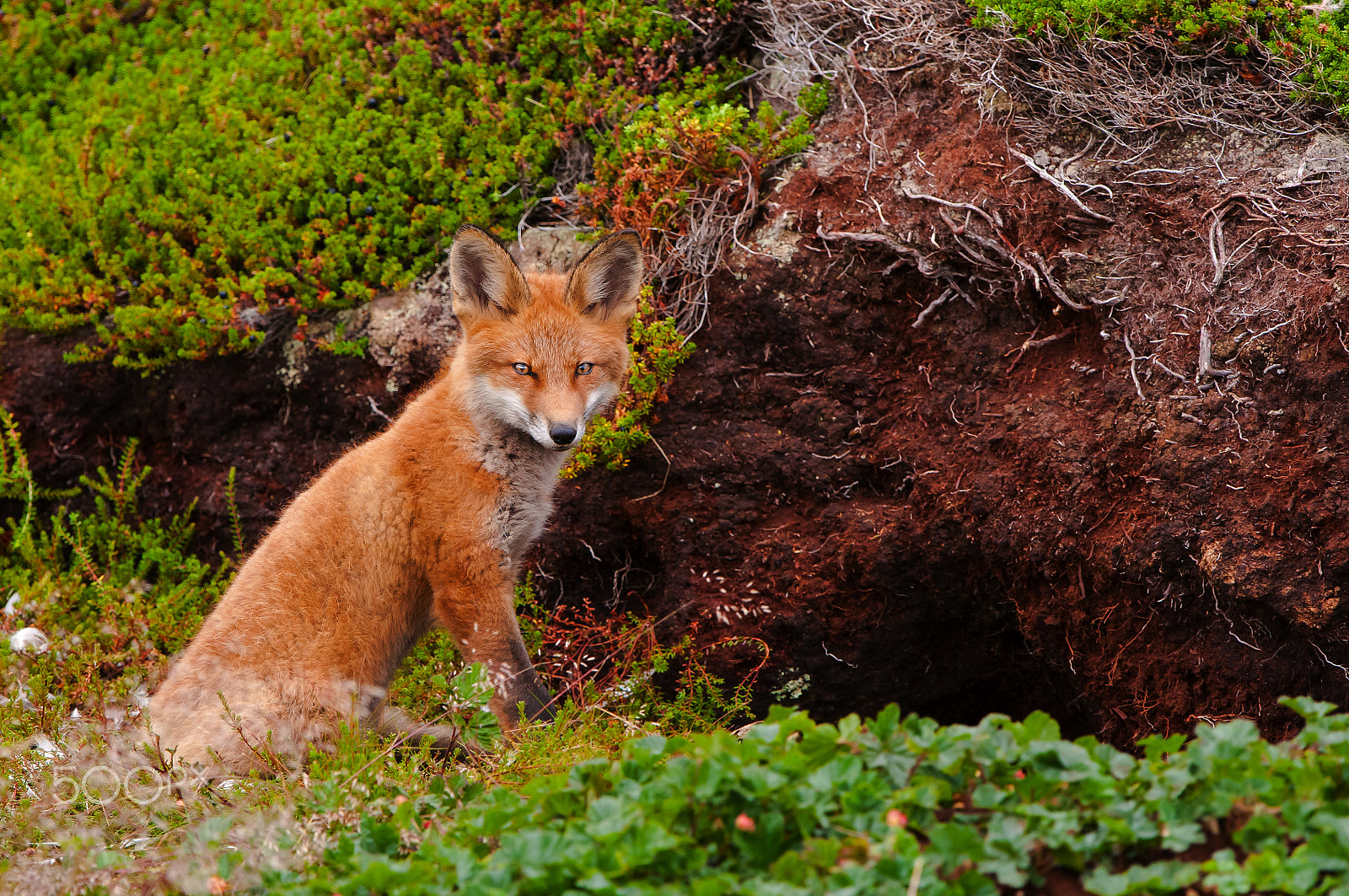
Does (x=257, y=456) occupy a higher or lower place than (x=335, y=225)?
lower

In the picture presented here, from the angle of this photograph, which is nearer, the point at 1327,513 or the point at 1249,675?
the point at 1327,513

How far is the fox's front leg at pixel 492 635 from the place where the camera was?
4129 mm

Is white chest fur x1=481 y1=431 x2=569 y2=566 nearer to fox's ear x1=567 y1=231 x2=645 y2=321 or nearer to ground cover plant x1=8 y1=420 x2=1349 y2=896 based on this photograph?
fox's ear x1=567 y1=231 x2=645 y2=321

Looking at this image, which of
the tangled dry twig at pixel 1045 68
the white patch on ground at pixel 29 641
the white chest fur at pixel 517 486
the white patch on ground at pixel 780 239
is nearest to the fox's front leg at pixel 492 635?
the white chest fur at pixel 517 486

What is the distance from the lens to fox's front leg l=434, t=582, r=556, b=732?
4.13 m

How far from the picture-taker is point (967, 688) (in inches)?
219

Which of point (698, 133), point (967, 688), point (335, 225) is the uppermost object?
point (698, 133)

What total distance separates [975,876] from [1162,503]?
2.71 m

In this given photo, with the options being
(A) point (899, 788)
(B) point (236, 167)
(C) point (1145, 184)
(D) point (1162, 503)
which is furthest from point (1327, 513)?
(B) point (236, 167)

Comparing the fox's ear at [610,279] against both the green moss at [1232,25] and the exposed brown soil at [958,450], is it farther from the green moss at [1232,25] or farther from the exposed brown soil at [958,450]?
the green moss at [1232,25]

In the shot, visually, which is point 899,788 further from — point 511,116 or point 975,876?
point 511,116
